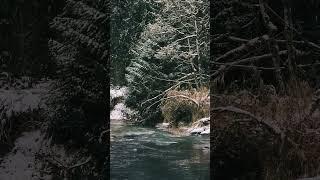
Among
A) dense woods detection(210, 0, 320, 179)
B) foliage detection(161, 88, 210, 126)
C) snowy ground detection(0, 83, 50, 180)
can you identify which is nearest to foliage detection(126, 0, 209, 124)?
foliage detection(161, 88, 210, 126)

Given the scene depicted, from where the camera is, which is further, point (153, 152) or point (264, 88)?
point (153, 152)

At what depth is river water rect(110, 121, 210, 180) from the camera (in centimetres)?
279

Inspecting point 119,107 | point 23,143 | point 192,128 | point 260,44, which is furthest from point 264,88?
point 23,143

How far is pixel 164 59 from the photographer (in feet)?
9.27

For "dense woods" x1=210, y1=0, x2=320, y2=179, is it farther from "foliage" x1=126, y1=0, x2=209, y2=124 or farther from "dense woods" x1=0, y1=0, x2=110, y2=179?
"dense woods" x1=0, y1=0, x2=110, y2=179

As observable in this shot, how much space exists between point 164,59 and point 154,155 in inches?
24.1

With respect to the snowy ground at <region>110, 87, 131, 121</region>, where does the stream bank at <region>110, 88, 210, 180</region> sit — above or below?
below

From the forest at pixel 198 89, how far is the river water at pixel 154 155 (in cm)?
1

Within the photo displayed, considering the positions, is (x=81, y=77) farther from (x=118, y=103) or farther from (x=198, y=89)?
(x=198, y=89)

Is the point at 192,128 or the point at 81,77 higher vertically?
the point at 81,77

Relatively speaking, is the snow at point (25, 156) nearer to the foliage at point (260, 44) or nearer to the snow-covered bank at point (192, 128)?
the snow-covered bank at point (192, 128)

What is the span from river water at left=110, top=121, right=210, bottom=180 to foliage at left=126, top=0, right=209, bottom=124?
14cm

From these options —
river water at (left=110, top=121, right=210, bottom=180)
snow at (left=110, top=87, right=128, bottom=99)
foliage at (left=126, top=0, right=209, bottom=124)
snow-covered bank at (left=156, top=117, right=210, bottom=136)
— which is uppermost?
foliage at (left=126, top=0, right=209, bottom=124)

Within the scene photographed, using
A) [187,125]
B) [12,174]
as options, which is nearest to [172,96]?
[187,125]
